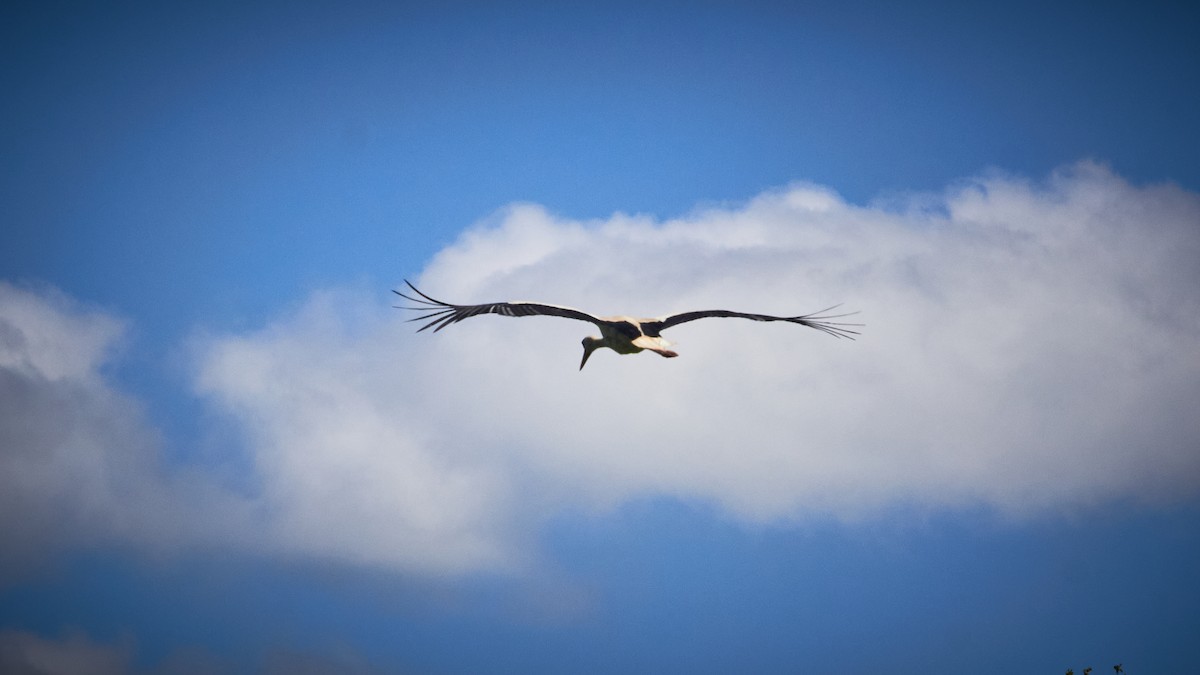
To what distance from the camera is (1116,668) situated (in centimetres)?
1970

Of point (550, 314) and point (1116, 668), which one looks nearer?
point (1116, 668)

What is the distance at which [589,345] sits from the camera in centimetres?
3672

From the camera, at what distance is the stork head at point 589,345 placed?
119 ft

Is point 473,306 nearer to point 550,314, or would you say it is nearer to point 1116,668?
point 550,314

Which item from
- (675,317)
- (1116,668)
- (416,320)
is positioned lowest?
(1116,668)

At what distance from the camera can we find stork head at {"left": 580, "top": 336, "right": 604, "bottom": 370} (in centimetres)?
3634

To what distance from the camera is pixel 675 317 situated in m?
36.9

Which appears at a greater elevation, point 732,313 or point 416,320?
point 732,313

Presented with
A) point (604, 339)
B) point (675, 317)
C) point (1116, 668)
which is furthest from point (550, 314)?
point (1116, 668)

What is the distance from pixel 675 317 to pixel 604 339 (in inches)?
104

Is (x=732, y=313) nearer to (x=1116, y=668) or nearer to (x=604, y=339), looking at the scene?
(x=604, y=339)

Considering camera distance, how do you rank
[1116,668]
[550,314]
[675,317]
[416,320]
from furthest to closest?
[675,317], [550,314], [416,320], [1116,668]

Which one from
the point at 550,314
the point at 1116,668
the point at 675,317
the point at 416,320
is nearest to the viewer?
the point at 1116,668

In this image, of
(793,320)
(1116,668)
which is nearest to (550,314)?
(793,320)
